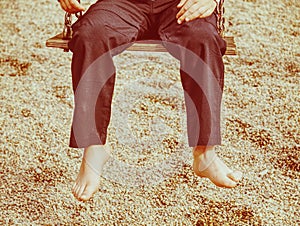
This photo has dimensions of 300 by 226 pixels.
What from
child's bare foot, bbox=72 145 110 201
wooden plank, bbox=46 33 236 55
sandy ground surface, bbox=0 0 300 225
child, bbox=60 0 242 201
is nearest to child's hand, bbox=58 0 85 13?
child, bbox=60 0 242 201

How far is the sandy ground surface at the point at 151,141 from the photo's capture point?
2.56 m

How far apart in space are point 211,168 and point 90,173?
461 mm

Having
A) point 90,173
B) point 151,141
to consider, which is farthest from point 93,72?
point 151,141

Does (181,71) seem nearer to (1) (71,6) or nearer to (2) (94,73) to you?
(2) (94,73)

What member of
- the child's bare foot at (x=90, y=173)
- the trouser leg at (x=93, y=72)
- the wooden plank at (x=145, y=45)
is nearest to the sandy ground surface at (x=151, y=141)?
the child's bare foot at (x=90, y=173)

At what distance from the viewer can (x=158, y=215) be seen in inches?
99.3

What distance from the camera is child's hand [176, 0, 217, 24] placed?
1.95 m

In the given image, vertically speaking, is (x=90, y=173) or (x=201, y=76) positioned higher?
(x=201, y=76)

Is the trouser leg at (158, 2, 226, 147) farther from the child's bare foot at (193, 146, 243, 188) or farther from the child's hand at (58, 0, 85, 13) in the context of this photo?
the child's hand at (58, 0, 85, 13)

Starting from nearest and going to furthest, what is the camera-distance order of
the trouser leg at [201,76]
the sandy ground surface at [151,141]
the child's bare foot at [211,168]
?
1. the trouser leg at [201,76]
2. the child's bare foot at [211,168]
3. the sandy ground surface at [151,141]

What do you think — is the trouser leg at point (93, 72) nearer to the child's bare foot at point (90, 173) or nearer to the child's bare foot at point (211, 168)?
the child's bare foot at point (90, 173)

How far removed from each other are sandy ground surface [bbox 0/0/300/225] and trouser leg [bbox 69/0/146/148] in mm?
719

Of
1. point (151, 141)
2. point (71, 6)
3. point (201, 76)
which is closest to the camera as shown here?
point (201, 76)

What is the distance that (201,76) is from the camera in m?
1.86
